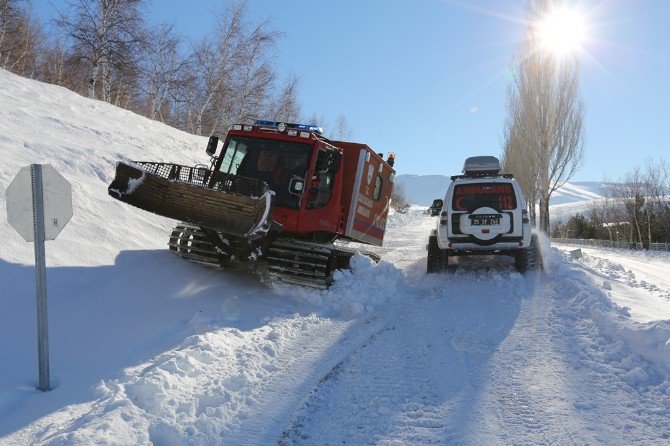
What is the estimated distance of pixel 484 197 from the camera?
372 inches

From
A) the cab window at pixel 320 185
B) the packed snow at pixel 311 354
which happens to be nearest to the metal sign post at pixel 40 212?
the packed snow at pixel 311 354

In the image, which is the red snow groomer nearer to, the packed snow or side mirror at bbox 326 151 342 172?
side mirror at bbox 326 151 342 172

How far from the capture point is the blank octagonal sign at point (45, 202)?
149 inches

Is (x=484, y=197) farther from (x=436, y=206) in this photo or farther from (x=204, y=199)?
(x=204, y=199)

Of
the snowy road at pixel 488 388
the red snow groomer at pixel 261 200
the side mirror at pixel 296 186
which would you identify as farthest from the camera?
the side mirror at pixel 296 186

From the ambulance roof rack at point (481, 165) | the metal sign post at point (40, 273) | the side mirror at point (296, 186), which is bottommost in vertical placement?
the metal sign post at point (40, 273)

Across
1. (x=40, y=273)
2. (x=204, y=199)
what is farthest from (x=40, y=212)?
(x=204, y=199)

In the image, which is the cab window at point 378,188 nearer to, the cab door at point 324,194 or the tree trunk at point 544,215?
the cab door at point 324,194

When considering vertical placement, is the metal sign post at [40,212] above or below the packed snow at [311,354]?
above

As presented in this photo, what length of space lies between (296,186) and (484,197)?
4.18 metres

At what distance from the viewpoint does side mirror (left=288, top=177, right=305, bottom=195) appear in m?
7.76

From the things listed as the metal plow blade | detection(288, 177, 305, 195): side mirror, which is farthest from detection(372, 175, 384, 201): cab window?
the metal plow blade

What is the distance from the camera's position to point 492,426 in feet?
11.7

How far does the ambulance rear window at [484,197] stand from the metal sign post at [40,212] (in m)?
7.46
